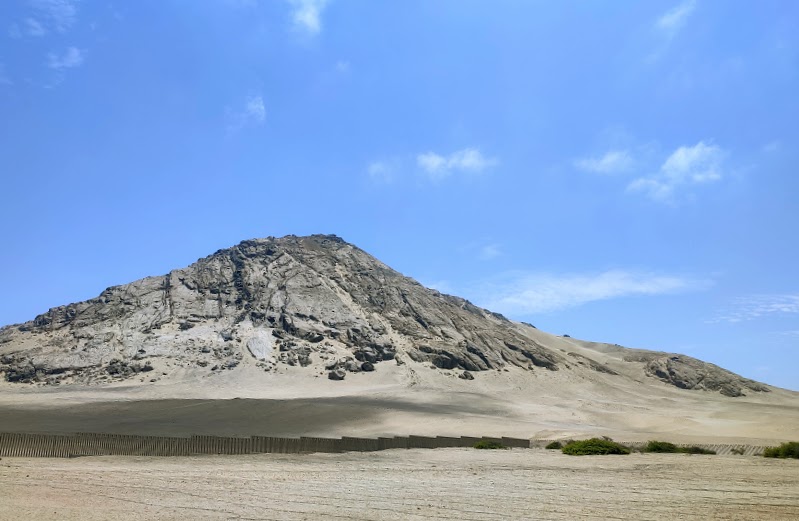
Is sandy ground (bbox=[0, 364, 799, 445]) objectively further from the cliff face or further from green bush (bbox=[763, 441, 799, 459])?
green bush (bbox=[763, 441, 799, 459])

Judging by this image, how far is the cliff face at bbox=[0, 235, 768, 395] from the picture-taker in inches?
3900

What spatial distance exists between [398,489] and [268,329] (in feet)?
307

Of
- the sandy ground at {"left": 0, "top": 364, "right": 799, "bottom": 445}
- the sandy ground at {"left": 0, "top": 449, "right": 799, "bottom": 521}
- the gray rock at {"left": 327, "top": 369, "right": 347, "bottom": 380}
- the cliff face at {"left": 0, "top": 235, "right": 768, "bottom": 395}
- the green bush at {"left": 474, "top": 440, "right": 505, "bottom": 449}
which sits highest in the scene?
the cliff face at {"left": 0, "top": 235, "right": 768, "bottom": 395}

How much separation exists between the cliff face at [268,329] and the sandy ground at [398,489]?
6779 centimetres

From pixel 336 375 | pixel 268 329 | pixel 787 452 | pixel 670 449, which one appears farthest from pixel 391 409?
pixel 268 329

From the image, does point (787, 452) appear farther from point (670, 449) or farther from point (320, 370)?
point (320, 370)

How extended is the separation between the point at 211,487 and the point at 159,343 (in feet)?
293

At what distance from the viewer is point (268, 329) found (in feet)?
367

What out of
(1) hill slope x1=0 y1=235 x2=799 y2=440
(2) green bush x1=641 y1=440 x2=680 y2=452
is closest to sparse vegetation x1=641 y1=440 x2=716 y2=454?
(2) green bush x1=641 y1=440 x2=680 y2=452

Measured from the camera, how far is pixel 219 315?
4663 inches

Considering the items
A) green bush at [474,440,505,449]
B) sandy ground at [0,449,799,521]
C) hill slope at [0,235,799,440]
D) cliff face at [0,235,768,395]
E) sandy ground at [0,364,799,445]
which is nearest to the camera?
sandy ground at [0,449,799,521]

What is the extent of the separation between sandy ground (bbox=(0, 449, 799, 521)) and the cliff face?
67791 millimetres

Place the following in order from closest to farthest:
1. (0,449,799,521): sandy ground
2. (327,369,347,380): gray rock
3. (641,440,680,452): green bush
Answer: (0,449,799,521): sandy ground < (641,440,680,452): green bush < (327,369,347,380): gray rock

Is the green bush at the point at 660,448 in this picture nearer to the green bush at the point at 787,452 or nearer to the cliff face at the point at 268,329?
the green bush at the point at 787,452
